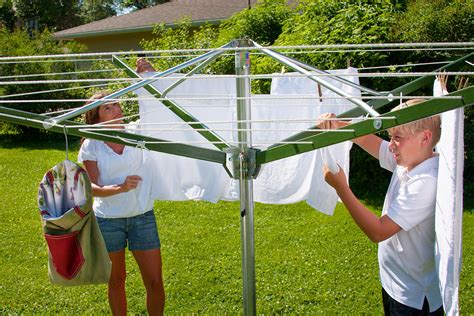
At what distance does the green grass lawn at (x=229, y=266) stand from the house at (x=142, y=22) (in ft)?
31.8

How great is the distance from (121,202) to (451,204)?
1801 mm

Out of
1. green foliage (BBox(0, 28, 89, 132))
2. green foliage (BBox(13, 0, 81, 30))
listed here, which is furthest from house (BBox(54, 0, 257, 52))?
green foliage (BBox(13, 0, 81, 30))

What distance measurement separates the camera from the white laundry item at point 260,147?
261 cm

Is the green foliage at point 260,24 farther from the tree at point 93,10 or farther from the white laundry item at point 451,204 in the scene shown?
the tree at point 93,10

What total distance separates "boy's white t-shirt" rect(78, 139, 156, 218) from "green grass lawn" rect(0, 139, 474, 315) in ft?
3.69

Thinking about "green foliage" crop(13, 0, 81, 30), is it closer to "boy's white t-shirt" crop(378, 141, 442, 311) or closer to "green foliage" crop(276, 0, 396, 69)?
"green foliage" crop(276, 0, 396, 69)

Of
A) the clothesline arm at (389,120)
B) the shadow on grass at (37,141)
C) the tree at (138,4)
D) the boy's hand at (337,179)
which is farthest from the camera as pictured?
the tree at (138,4)

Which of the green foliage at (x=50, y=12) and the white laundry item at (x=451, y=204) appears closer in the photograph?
the white laundry item at (x=451, y=204)

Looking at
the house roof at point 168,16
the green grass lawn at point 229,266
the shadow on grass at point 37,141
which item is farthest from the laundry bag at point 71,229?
the house roof at point 168,16

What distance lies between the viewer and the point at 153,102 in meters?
2.93

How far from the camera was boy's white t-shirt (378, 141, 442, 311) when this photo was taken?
1.97m

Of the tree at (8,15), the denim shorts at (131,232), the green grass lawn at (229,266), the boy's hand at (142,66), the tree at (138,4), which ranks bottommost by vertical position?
the green grass lawn at (229,266)

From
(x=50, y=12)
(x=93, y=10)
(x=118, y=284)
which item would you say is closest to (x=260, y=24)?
(x=118, y=284)

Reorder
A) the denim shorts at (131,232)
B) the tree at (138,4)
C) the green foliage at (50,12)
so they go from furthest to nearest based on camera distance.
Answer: the tree at (138,4) → the green foliage at (50,12) → the denim shorts at (131,232)
